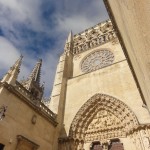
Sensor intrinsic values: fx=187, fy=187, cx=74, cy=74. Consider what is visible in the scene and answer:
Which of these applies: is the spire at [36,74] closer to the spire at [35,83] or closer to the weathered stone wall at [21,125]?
the spire at [35,83]

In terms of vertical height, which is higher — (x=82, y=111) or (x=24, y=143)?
(x=82, y=111)

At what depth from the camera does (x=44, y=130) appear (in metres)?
9.42

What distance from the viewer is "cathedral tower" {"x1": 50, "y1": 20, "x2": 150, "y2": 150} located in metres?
8.91

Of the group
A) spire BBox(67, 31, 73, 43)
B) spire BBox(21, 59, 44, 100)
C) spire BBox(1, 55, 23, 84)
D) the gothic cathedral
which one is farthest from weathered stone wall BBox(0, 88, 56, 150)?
spire BBox(21, 59, 44, 100)

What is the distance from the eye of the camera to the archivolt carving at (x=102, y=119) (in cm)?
933

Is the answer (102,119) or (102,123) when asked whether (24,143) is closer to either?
(102,123)

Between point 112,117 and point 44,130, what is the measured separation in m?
3.66

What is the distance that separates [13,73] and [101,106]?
16.9 feet

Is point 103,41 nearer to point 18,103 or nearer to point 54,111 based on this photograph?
point 54,111

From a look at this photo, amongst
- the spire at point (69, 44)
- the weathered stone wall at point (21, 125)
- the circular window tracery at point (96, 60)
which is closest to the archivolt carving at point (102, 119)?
the weathered stone wall at point (21, 125)

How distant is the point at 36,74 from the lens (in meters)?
27.7

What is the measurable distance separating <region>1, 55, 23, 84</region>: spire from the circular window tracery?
5.33m

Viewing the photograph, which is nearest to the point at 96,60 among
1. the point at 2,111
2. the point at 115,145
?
the point at 115,145

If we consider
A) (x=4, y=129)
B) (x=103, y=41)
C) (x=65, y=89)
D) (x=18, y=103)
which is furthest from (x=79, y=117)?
(x=103, y=41)
